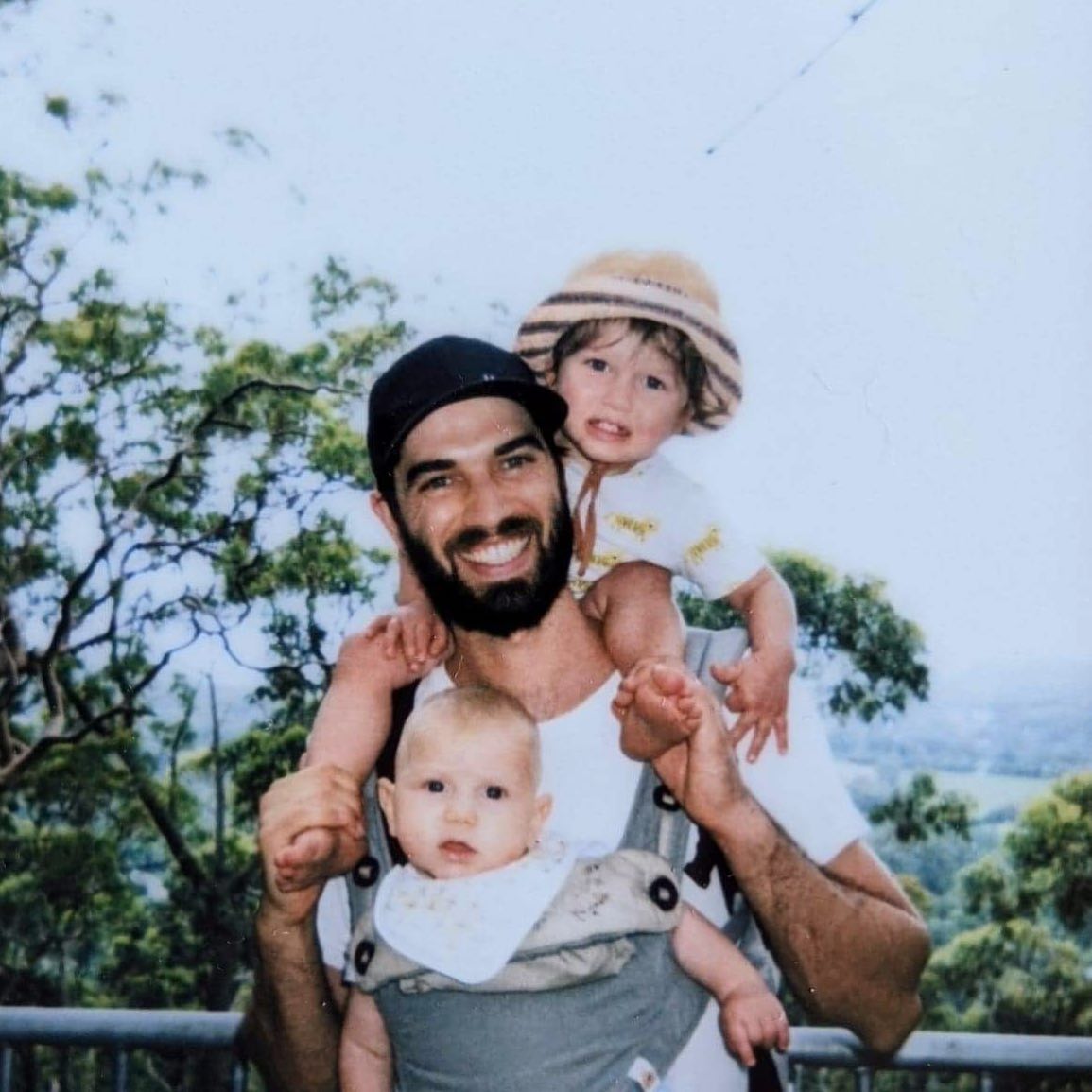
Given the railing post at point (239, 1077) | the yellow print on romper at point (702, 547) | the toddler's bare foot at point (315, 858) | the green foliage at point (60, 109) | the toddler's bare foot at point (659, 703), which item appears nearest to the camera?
the toddler's bare foot at point (659, 703)

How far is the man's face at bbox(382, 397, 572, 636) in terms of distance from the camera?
9.45 feet

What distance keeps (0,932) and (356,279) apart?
5.47ft

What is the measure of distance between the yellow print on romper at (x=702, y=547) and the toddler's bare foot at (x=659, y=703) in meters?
0.28

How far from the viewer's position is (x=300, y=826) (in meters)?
2.74

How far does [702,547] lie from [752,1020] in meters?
0.92

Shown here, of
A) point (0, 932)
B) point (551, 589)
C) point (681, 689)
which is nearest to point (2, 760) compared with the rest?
point (0, 932)

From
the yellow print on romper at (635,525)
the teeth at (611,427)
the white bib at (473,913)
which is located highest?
the teeth at (611,427)

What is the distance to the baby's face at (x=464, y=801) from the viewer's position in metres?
2.70

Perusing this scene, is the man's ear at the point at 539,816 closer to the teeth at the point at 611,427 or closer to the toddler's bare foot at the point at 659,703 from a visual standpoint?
the toddler's bare foot at the point at 659,703

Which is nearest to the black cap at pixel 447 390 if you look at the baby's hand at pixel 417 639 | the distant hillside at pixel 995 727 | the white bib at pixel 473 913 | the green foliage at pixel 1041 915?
the baby's hand at pixel 417 639

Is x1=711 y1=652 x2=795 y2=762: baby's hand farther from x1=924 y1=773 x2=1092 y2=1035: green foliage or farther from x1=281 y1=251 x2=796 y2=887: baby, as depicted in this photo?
x1=924 y1=773 x2=1092 y2=1035: green foliage

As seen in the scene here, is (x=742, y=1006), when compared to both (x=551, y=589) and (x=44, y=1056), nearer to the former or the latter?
(x=551, y=589)

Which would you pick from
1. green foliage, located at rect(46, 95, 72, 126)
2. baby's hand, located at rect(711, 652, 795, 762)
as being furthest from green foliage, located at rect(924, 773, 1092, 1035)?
green foliage, located at rect(46, 95, 72, 126)

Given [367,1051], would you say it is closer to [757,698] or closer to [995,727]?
[757,698]
